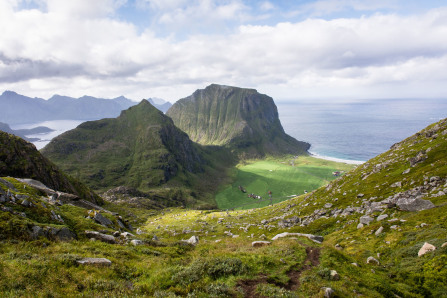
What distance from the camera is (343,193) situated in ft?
208

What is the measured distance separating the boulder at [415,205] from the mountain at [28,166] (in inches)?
5088

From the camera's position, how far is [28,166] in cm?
10188

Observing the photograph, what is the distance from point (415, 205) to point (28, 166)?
142 meters

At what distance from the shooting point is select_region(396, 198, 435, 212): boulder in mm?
32306

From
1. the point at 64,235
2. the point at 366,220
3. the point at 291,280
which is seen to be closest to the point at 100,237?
the point at 64,235

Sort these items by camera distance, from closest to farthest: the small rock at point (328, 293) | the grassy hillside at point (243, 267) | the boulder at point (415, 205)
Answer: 1. the grassy hillside at point (243, 267)
2. the small rock at point (328, 293)
3. the boulder at point (415, 205)

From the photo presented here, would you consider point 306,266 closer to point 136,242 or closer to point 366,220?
point 136,242

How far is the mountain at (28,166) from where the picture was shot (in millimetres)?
96500

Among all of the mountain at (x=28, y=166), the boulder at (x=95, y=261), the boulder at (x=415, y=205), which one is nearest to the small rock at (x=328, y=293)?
the boulder at (x=95, y=261)

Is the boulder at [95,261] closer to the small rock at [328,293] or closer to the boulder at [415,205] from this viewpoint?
the small rock at [328,293]

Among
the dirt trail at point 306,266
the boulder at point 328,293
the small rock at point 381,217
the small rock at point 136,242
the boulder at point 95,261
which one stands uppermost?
the boulder at point 95,261

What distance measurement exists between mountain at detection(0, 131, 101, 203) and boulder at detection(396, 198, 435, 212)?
12924cm

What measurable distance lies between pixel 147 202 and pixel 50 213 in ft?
551

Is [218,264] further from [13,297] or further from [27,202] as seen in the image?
[27,202]
